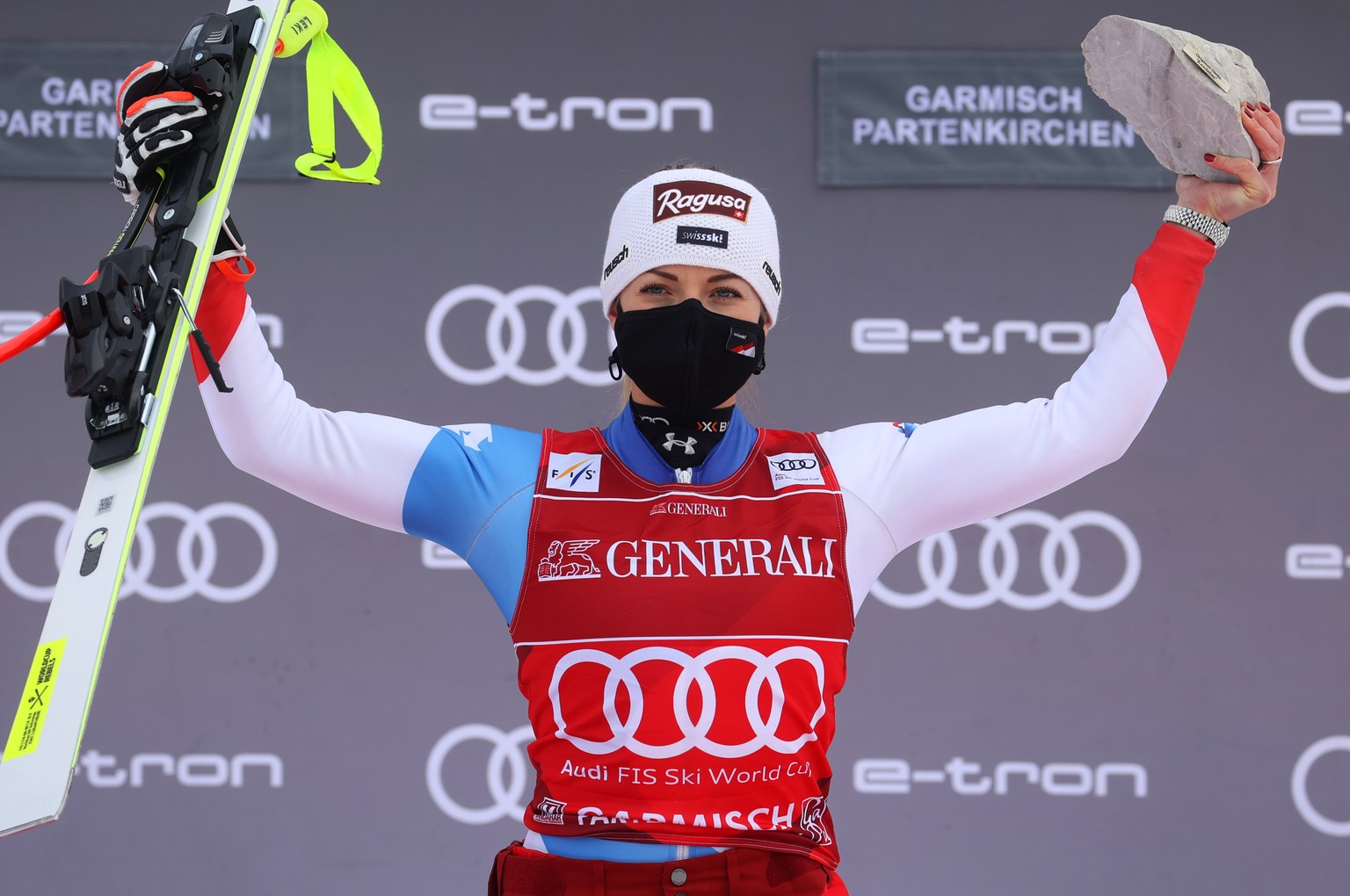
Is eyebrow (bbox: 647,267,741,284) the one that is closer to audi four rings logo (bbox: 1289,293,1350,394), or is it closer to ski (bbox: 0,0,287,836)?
ski (bbox: 0,0,287,836)

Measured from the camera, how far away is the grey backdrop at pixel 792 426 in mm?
3232

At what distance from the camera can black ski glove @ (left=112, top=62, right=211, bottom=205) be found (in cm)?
146

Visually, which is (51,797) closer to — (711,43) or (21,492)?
(21,492)

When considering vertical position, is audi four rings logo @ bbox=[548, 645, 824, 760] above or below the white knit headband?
below

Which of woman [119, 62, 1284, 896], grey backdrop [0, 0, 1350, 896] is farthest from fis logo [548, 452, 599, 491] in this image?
grey backdrop [0, 0, 1350, 896]

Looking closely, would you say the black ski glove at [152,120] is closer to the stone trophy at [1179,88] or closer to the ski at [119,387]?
the ski at [119,387]

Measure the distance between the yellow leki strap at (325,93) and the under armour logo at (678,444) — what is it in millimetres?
527

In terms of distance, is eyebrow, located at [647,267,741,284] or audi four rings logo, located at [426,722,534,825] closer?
eyebrow, located at [647,267,741,284]

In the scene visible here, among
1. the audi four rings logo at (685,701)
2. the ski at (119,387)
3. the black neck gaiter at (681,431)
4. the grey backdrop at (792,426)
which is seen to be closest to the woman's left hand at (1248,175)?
the black neck gaiter at (681,431)

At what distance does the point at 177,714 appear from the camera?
323cm

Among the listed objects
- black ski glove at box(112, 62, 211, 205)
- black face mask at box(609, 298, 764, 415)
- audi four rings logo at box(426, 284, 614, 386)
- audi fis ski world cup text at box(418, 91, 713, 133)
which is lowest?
black face mask at box(609, 298, 764, 415)

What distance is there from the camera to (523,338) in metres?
3.26

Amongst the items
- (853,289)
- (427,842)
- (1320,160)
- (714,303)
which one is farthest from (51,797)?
(1320,160)

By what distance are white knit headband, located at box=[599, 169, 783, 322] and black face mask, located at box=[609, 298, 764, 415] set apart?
7cm
